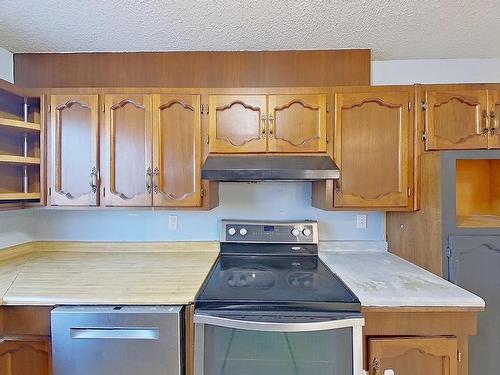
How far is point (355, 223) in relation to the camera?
2182 mm

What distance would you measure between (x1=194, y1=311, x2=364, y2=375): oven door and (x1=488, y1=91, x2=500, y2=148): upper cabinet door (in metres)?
1.31

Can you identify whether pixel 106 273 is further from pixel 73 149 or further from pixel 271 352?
pixel 271 352

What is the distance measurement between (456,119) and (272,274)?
139cm

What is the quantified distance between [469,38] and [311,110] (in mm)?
1053

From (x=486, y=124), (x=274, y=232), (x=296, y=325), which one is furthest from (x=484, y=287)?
(x=274, y=232)

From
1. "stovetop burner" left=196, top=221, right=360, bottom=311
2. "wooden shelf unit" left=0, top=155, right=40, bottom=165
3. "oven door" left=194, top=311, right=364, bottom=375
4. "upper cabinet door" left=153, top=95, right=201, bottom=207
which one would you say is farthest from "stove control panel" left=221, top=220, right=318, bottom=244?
"wooden shelf unit" left=0, top=155, right=40, bottom=165

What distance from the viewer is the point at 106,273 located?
5.61 ft

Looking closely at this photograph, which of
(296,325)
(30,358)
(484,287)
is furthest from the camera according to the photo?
(484,287)

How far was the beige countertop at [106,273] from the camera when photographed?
140 cm

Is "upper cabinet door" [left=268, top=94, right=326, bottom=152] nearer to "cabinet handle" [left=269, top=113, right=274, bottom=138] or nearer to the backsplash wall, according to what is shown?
"cabinet handle" [left=269, top=113, right=274, bottom=138]

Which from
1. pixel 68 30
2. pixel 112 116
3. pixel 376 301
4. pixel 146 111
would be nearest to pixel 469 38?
pixel 376 301

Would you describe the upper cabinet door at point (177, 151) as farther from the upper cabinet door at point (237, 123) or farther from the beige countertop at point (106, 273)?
the beige countertop at point (106, 273)

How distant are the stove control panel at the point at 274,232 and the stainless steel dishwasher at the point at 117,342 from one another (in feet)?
2.73

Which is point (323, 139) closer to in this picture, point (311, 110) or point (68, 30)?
point (311, 110)
